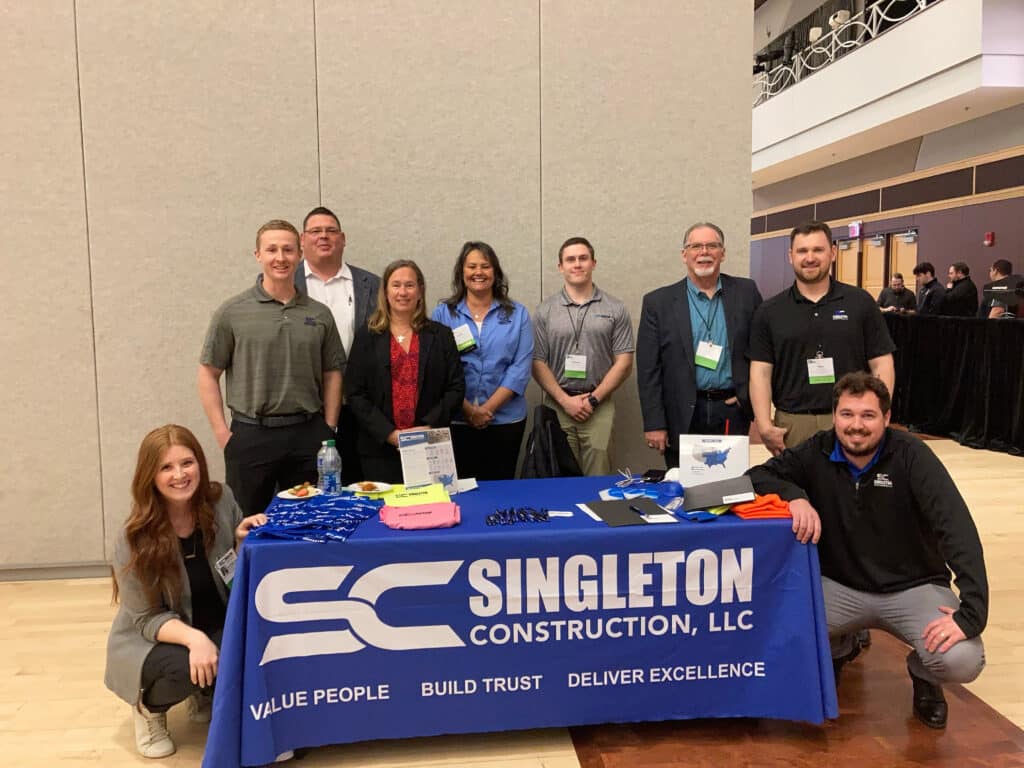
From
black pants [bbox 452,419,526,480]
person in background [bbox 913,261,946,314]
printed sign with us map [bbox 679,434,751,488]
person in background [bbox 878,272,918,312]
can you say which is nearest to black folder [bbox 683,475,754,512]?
printed sign with us map [bbox 679,434,751,488]

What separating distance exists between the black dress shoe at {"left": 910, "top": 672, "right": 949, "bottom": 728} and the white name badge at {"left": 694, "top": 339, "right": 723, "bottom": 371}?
1328 mm

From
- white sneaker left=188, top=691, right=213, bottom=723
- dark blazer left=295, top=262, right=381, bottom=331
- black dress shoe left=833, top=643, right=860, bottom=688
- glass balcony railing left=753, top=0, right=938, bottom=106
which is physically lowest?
white sneaker left=188, top=691, right=213, bottom=723

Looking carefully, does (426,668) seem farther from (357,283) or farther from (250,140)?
(250,140)

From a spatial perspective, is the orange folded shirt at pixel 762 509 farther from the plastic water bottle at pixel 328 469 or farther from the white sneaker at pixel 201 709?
the white sneaker at pixel 201 709

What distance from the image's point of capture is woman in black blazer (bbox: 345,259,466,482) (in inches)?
114

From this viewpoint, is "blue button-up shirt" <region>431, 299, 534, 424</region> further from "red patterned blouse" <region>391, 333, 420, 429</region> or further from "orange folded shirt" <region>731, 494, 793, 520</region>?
"orange folded shirt" <region>731, 494, 793, 520</region>

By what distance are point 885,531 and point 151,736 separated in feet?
7.13

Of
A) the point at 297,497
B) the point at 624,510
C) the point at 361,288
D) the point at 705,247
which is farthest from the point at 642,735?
the point at 361,288

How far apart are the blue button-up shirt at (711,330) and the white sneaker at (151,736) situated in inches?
88.1

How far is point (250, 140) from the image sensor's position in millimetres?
3713

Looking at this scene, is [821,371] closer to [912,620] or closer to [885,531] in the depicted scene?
[885,531]

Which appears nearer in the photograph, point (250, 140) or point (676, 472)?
point (676, 472)

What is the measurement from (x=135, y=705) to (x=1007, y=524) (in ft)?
14.8

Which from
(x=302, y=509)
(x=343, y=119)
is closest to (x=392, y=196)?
(x=343, y=119)
